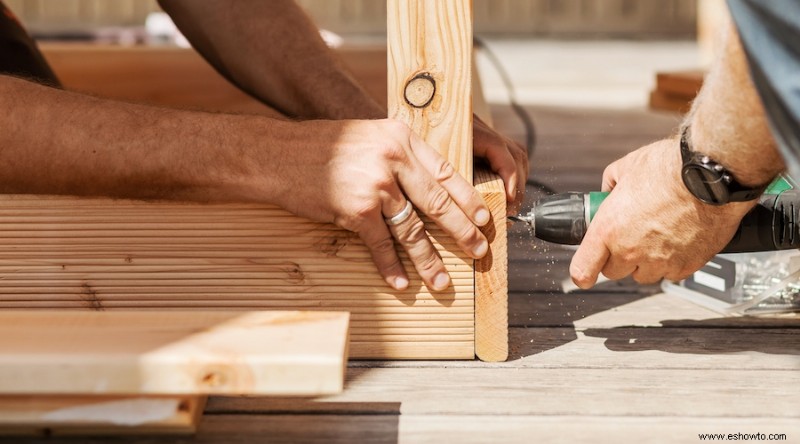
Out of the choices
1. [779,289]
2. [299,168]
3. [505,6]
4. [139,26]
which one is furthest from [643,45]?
[299,168]

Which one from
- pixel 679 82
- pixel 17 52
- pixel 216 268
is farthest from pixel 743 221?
pixel 679 82

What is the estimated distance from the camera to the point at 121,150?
1221 mm

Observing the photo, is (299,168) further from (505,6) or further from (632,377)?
(505,6)

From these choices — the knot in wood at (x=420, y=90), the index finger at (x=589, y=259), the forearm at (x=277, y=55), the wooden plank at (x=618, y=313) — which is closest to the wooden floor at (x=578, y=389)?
the wooden plank at (x=618, y=313)

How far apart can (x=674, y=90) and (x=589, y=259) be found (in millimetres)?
2346

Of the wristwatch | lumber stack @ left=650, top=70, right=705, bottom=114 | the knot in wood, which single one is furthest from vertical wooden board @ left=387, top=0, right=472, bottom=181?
lumber stack @ left=650, top=70, right=705, bottom=114

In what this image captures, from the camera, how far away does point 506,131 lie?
118 inches

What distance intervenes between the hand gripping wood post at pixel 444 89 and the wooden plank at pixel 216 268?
0.04 m

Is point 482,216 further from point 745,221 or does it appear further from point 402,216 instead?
point 745,221

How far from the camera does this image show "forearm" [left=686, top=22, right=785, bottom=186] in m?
0.95

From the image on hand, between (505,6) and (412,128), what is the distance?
18.2ft

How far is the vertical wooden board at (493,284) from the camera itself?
1250 millimetres

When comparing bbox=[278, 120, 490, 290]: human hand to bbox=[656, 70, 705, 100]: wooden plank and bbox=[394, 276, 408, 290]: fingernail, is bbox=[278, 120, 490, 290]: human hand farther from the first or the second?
Result: bbox=[656, 70, 705, 100]: wooden plank

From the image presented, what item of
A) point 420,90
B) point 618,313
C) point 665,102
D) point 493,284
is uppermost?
point 420,90
